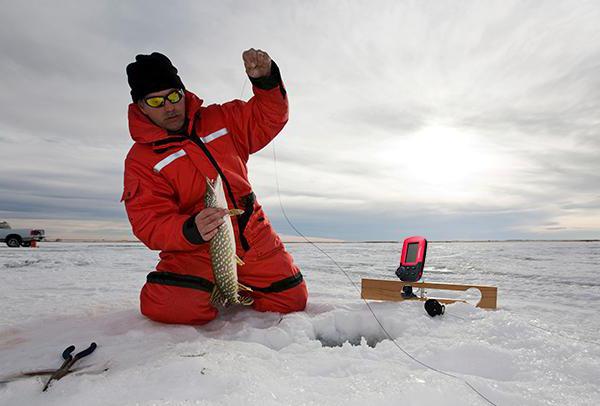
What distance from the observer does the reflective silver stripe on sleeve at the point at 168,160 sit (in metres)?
2.74

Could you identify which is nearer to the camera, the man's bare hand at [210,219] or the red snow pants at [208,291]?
the man's bare hand at [210,219]

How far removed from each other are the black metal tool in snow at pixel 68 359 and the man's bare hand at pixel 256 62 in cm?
204

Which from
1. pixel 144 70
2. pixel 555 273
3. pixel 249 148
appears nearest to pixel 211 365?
pixel 249 148

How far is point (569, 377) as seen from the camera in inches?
65.3

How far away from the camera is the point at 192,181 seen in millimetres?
2830

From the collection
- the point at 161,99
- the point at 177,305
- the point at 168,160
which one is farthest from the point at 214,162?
the point at 177,305

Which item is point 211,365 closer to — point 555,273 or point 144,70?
point 144,70

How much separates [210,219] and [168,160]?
2.34 ft

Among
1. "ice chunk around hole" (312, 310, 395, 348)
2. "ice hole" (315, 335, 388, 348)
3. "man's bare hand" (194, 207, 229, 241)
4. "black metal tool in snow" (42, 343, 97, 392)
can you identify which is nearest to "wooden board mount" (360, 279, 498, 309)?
"ice chunk around hole" (312, 310, 395, 348)

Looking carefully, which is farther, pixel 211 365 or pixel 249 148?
pixel 249 148

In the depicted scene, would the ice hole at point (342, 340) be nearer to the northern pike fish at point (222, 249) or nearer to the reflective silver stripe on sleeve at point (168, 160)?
the northern pike fish at point (222, 249)

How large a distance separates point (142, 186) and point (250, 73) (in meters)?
1.17

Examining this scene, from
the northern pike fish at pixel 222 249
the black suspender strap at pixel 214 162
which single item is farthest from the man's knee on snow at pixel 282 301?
the black suspender strap at pixel 214 162

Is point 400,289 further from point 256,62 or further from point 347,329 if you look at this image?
point 256,62
